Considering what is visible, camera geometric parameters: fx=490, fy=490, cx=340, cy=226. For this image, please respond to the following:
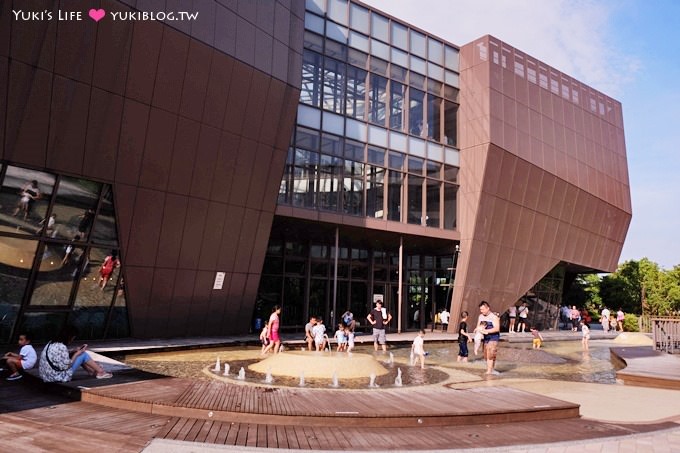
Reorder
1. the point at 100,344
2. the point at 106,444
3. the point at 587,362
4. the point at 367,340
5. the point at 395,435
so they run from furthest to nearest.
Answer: the point at 367,340, the point at 587,362, the point at 100,344, the point at 395,435, the point at 106,444

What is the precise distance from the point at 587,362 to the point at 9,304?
19991mm

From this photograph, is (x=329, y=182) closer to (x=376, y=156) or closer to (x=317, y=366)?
(x=376, y=156)

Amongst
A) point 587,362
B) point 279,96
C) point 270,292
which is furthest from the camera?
point 270,292

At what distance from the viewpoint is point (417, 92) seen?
1200 inches

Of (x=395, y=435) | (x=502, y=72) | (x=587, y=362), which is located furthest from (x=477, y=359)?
(x=502, y=72)

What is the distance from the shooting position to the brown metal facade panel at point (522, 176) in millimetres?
30109

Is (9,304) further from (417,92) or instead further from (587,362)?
(417,92)

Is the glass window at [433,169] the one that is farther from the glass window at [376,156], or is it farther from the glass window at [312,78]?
the glass window at [312,78]

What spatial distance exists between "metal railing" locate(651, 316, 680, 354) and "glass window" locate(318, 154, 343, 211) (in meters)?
15.2

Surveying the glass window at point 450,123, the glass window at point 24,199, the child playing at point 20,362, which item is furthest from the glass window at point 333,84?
the child playing at point 20,362

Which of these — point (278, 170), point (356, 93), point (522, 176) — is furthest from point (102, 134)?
point (522, 176)

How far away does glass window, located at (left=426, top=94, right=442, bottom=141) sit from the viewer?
30.8 meters

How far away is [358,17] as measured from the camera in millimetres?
28391

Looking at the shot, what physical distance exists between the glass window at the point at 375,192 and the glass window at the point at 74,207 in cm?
1421
